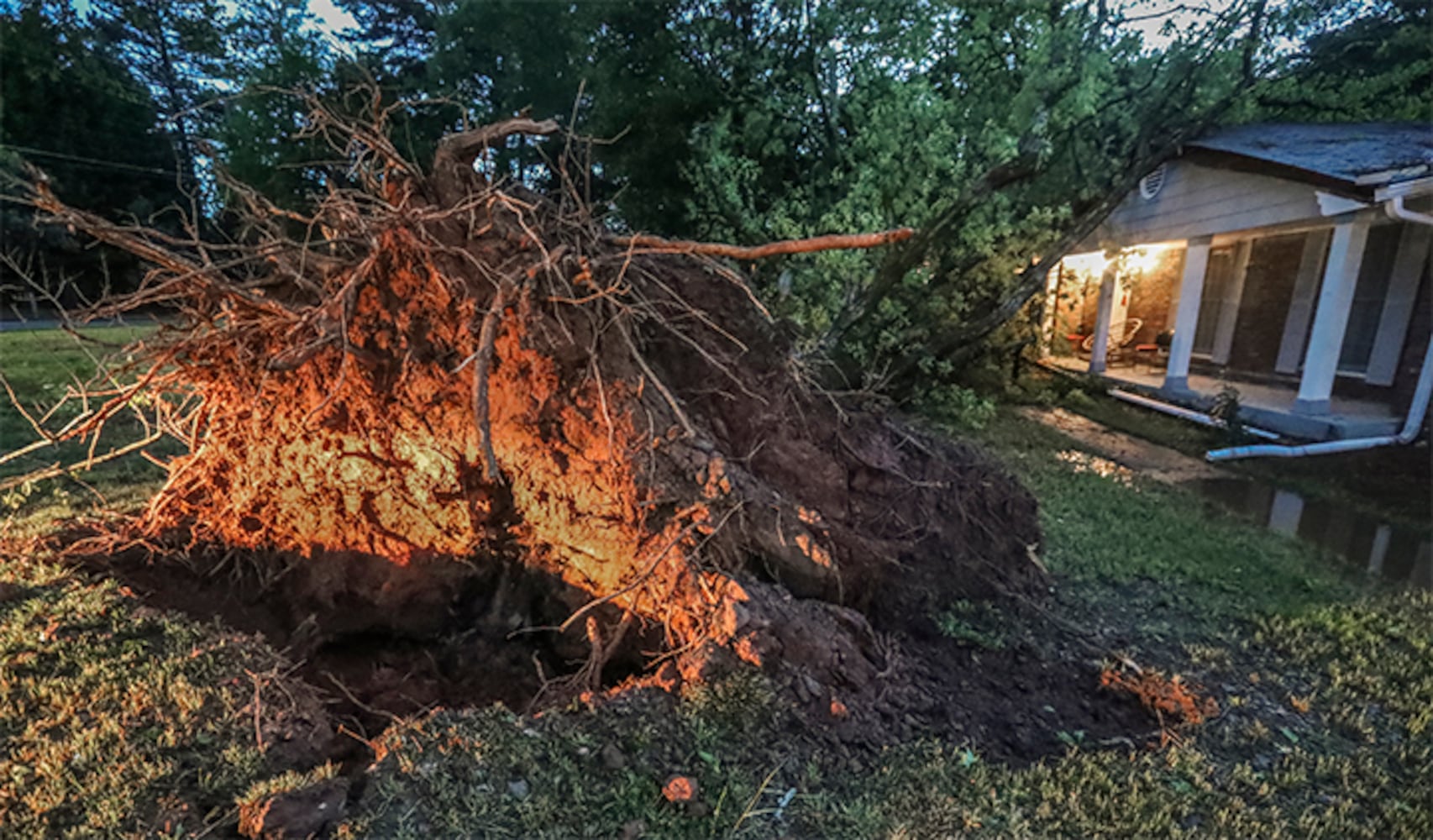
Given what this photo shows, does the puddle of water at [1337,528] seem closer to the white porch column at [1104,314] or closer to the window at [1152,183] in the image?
the white porch column at [1104,314]

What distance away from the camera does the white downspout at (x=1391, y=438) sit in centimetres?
766

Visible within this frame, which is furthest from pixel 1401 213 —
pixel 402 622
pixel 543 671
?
pixel 402 622

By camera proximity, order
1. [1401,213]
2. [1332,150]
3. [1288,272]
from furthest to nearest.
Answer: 1. [1288,272]
2. [1332,150]
3. [1401,213]

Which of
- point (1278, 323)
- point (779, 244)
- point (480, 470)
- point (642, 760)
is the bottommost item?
point (642, 760)

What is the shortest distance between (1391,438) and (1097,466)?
407 centimetres

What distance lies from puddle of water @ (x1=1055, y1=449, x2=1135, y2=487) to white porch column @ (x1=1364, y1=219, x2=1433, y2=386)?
5615mm

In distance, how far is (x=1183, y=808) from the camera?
2.43m

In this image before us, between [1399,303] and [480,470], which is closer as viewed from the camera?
[480,470]

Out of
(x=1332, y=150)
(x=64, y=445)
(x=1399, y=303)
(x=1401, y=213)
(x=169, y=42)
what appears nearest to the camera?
(x=64, y=445)

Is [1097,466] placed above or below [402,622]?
below

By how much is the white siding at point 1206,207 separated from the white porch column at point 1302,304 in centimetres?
174

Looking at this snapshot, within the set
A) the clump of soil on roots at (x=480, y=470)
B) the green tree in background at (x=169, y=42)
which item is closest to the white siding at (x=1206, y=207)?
the clump of soil on roots at (x=480, y=470)

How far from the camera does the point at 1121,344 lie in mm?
15453

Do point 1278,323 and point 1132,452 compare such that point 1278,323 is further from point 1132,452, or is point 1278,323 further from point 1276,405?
point 1132,452
